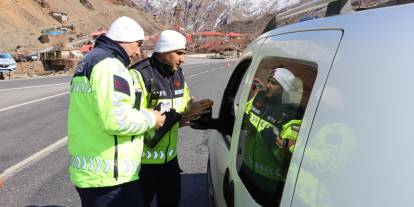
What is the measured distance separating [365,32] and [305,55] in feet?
1.14

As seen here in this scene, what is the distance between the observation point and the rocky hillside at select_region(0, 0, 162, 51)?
210 ft

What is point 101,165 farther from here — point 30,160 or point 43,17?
point 43,17

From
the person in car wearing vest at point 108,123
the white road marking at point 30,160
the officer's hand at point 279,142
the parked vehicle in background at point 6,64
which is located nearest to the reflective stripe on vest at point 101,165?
the person in car wearing vest at point 108,123

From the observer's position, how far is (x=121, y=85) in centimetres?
229

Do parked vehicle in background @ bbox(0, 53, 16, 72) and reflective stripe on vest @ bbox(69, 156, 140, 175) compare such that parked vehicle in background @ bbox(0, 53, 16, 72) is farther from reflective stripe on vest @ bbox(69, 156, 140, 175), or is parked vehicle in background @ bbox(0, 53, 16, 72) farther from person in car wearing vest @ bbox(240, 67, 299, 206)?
person in car wearing vest @ bbox(240, 67, 299, 206)

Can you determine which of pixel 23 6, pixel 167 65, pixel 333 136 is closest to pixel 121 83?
pixel 167 65

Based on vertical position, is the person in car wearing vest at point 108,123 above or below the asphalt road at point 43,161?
above

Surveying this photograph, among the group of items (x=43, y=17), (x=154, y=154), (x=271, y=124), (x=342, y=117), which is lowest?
(x=154, y=154)

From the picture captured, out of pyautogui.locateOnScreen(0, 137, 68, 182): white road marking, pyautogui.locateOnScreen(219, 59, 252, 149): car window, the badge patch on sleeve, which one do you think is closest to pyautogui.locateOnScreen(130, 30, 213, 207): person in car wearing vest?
pyautogui.locateOnScreen(219, 59, 252, 149): car window

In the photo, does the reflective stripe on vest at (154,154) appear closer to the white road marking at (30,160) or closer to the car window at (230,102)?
the car window at (230,102)

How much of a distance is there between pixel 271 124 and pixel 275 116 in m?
0.05

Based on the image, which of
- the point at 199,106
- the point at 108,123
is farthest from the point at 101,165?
the point at 199,106

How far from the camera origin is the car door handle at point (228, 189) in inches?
92.4

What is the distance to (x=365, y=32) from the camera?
1.31 metres
